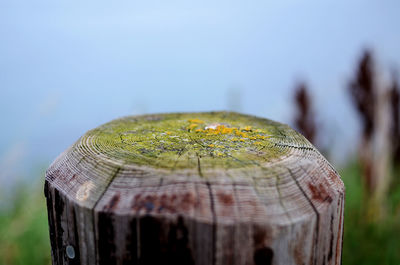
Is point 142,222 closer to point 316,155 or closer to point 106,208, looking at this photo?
A: point 106,208

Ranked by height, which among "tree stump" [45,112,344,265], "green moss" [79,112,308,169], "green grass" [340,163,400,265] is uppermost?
"green moss" [79,112,308,169]

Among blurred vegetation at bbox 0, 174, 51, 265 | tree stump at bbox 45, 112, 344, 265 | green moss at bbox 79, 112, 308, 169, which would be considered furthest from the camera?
blurred vegetation at bbox 0, 174, 51, 265

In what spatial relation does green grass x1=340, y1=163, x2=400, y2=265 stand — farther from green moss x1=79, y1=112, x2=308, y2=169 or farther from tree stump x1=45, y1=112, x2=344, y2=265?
tree stump x1=45, y1=112, x2=344, y2=265

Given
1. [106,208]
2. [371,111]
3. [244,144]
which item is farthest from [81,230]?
[371,111]

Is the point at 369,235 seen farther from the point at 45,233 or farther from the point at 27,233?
the point at 27,233

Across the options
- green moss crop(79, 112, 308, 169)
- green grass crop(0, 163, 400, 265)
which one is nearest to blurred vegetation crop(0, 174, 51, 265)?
green grass crop(0, 163, 400, 265)

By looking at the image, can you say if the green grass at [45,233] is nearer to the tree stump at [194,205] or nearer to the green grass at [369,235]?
the green grass at [369,235]

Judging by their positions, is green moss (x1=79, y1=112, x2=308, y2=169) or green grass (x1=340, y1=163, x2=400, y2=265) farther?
green grass (x1=340, y1=163, x2=400, y2=265)

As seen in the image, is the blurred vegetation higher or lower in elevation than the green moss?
lower
